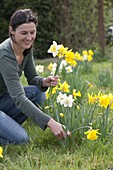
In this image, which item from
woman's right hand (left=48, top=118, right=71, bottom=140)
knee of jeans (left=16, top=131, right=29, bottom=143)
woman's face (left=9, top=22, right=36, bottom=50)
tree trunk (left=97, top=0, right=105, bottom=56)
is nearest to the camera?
woman's right hand (left=48, top=118, right=71, bottom=140)

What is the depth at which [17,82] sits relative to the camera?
2.62 metres

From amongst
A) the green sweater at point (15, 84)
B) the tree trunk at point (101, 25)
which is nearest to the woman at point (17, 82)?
the green sweater at point (15, 84)

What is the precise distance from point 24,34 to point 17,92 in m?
0.40

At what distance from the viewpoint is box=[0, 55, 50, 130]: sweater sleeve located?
251 centimetres

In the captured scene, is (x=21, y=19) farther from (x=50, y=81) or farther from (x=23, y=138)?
(x=23, y=138)

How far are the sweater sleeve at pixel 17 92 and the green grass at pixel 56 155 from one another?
202 mm

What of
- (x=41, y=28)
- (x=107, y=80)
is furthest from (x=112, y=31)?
(x=107, y=80)

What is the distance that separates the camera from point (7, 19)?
31.2 feet

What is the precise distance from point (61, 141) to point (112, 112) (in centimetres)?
96

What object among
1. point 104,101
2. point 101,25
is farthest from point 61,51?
point 101,25

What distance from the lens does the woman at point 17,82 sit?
252 centimetres

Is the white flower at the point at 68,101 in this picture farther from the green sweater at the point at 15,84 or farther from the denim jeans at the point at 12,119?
the denim jeans at the point at 12,119

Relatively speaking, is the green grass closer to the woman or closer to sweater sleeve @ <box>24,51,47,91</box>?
the woman

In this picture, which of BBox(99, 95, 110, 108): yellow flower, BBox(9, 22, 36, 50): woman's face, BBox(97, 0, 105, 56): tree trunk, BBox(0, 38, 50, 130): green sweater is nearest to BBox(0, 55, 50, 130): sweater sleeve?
BBox(0, 38, 50, 130): green sweater
